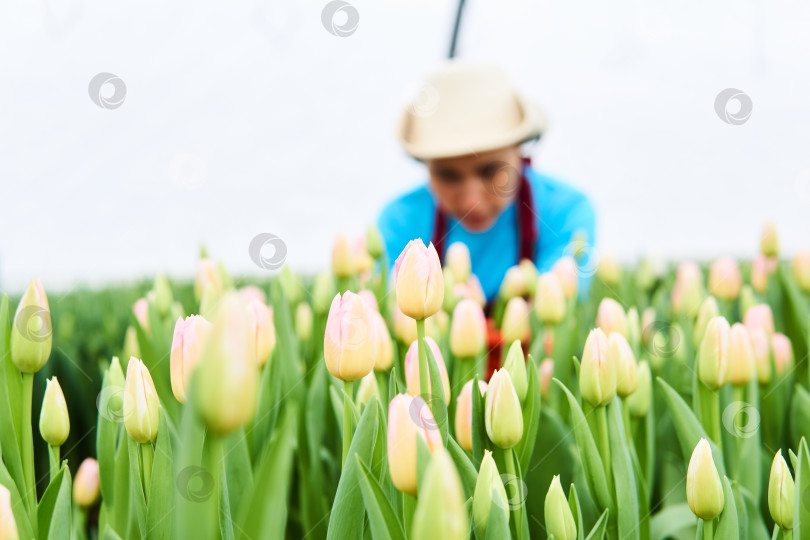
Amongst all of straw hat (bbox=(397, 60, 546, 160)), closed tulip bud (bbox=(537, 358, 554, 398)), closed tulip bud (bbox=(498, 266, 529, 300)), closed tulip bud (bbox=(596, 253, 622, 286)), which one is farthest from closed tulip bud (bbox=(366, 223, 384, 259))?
straw hat (bbox=(397, 60, 546, 160))

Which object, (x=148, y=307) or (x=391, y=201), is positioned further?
(x=391, y=201)

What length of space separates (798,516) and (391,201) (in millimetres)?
2486

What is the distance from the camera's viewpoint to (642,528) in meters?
0.60

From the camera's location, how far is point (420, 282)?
508mm

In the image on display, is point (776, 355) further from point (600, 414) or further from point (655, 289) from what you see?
point (655, 289)

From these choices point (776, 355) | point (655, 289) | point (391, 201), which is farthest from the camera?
point (391, 201)

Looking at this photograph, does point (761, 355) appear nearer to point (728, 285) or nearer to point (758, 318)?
point (758, 318)

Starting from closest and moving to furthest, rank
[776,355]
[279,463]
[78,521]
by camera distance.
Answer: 1. [279,463]
2. [78,521]
3. [776,355]

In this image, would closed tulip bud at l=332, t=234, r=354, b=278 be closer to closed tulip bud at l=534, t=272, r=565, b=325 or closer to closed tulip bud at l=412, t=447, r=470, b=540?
closed tulip bud at l=534, t=272, r=565, b=325

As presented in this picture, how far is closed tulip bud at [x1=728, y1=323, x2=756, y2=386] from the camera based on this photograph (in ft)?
2.12

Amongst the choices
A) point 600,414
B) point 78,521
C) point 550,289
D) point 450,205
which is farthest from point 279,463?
point 450,205

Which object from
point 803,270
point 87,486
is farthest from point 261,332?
point 803,270

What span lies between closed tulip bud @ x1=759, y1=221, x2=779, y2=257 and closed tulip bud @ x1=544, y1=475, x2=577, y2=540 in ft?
3.68

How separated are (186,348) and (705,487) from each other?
403mm
